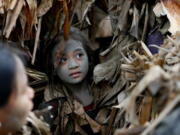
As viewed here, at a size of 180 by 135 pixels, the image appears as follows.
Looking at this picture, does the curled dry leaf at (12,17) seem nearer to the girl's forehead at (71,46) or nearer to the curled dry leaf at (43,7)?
the curled dry leaf at (43,7)

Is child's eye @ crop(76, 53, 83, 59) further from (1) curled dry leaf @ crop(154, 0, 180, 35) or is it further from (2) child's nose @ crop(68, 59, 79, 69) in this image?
(1) curled dry leaf @ crop(154, 0, 180, 35)

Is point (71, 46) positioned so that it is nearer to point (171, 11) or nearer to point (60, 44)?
point (60, 44)

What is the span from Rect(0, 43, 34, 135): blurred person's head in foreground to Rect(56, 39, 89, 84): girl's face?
123cm

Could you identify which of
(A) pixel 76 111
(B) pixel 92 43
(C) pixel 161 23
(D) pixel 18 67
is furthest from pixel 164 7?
(D) pixel 18 67

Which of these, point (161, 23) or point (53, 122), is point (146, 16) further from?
point (53, 122)

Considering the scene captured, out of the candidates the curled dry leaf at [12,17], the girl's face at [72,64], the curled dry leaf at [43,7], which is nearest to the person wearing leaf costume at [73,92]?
the girl's face at [72,64]

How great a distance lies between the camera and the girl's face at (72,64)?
118 inches

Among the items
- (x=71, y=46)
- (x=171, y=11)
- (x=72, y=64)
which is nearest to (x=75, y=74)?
(x=72, y=64)

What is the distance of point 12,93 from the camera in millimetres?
1677

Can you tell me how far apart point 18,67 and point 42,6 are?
1291 millimetres

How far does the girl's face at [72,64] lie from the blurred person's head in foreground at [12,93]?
48.2 inches

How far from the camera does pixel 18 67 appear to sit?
1.71 metres

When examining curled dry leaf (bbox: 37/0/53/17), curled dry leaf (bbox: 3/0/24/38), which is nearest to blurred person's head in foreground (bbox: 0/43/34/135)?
curled dry leaf (bbox: 3/0/24/38)

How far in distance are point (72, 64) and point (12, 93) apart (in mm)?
1330
